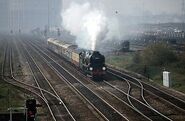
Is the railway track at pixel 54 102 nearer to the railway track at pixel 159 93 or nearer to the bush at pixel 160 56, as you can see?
the railway track at pixel 159 93

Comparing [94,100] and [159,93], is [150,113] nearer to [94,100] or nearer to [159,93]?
[94,100]

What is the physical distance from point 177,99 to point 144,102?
261 cm

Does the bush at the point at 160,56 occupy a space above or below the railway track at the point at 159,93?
above

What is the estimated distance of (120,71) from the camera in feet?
137

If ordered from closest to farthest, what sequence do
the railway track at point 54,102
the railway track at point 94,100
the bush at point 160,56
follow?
the railway track at point 94,100
the railway track at point 54,102
the bush at point 160,56

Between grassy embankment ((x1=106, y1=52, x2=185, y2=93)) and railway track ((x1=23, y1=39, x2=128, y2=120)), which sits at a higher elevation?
grassy embankment ((x1=106, y1=52, x2=185, y2=93))

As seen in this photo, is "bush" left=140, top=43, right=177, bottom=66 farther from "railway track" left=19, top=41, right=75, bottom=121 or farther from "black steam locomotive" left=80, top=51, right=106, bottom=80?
→ "railway track" left=19, top=41, right=75, bottom=121

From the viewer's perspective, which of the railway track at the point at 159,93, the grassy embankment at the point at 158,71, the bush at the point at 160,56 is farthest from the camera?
the bush at the point at 160,56

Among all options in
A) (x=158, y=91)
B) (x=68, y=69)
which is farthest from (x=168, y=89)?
(x=68, y=69)

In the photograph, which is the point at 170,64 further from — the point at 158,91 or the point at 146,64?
the point at 158,91

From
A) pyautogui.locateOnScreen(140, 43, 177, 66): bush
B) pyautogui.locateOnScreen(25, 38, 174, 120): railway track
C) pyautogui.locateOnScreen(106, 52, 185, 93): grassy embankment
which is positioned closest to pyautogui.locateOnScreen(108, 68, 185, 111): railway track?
pyautogui.locateOnScreen(106, 52, 185, 93): grassy embankment

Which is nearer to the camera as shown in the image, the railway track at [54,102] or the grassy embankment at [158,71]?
Answer: the railway track at [54,102]

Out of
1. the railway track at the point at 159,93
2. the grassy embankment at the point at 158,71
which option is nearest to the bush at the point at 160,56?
the grassy embankment at the point at 158,71

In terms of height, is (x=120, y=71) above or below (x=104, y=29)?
below
